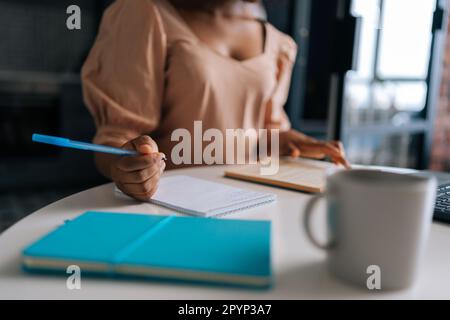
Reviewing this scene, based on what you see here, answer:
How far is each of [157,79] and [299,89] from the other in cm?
151

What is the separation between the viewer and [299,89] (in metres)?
2.29

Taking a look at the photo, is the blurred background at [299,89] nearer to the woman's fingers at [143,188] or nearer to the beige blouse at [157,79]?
the beige blouse at [157,79]

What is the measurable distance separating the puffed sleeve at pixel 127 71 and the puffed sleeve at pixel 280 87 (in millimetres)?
397

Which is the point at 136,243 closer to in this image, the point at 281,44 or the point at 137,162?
the point at 137,162

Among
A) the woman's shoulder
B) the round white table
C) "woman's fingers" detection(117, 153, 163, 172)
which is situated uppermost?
the woman's shoulder

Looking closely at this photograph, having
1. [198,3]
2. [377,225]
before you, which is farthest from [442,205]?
[198,3]

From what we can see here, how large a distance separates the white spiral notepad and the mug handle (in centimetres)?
19

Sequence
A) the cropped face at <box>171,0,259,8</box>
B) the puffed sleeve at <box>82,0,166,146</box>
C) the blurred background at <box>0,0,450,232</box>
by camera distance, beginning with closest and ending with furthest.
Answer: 1. the puffed sleeve at <box>82,0,166,146</box>
2. the cropped face at <box>171,0,259,8</box>
3. the blurred background at <box>0,0,450,232</box>

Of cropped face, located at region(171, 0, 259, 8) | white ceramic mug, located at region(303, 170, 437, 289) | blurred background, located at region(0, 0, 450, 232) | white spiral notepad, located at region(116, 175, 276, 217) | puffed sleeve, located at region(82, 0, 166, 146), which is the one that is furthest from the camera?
blurred background, located at region(0, 0, 450, 232)

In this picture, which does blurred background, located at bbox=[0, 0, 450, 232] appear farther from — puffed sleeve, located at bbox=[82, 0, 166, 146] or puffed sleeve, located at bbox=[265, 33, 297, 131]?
puffed sleeve, located at bbox=[82, 0, 166, 146]

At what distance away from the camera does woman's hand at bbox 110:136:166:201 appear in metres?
0.57

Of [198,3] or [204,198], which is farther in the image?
[198,3]

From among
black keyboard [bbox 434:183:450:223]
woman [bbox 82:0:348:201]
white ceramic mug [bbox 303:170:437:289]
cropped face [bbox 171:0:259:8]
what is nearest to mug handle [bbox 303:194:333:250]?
white ceramic mug [bbox 303:170:437:289]
